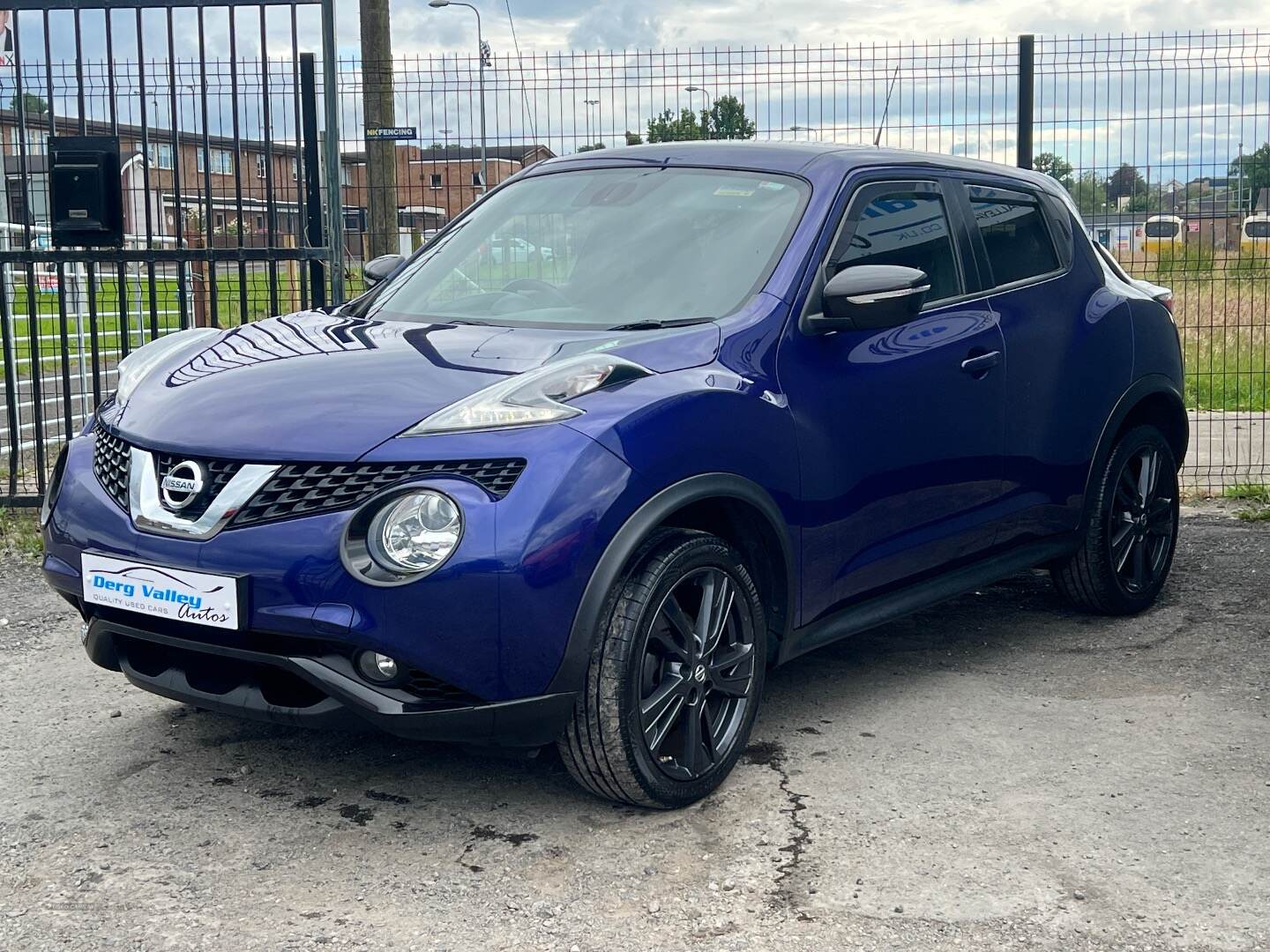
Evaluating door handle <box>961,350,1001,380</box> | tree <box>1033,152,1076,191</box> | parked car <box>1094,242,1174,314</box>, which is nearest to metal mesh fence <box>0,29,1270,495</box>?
tree <box>1033,152,1076,191</box>

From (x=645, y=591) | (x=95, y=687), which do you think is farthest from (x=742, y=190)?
(x=95, y=687)

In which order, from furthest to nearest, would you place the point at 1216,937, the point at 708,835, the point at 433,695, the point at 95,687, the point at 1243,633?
the point at 1243,633 < the point at 95,687 < the point at 708,835 < the point at 433,695 < the point at 1216,937

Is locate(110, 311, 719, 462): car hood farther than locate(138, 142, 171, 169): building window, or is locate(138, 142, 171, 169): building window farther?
locate(138, 142, 171, 169): building window

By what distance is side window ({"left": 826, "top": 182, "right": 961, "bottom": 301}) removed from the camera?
4406 mm

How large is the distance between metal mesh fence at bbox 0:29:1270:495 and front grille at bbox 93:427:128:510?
13.2ft

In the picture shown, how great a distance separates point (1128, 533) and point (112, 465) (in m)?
3.81

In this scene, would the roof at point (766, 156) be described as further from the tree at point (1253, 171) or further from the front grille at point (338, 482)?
the tree at point (1253, 171)

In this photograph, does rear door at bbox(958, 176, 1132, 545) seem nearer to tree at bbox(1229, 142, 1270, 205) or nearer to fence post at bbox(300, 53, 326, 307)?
tree at bbox(1229, 142, 1270, 205)

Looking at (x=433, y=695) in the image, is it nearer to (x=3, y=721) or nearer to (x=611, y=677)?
(x=611, y=677)

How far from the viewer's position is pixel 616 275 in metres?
4.27

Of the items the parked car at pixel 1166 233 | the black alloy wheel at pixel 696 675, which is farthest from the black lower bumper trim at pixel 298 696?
the parked car at pixel 1166 233

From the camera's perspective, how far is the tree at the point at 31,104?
25.7ft

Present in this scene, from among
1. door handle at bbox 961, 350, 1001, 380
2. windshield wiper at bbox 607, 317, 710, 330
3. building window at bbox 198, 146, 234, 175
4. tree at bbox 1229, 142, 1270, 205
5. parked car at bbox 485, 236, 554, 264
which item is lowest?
door handle at bbox 961, 350, 1001, 380

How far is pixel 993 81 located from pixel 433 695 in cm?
642
